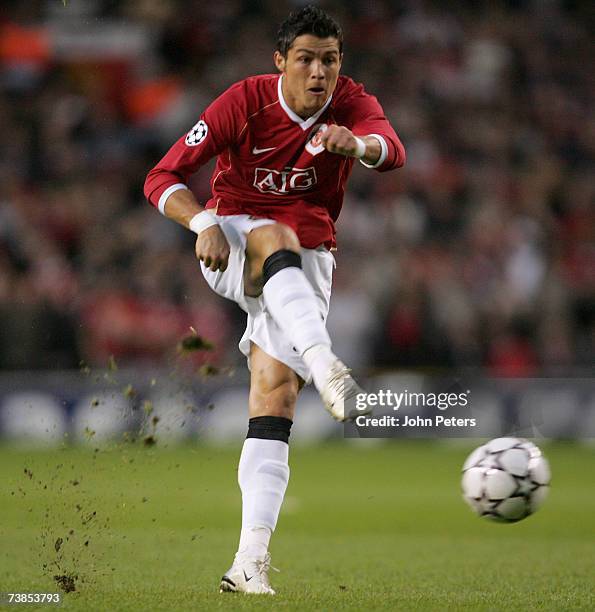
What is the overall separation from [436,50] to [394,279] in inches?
174

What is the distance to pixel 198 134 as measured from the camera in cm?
483

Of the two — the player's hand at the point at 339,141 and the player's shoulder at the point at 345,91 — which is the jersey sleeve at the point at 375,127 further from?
the player's hand at the point at 339,141

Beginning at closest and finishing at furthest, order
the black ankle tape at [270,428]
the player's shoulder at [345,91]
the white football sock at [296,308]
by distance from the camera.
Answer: the white football sock at [296,308] < the black ankle tape at [270,428] < the player's shoulder at [345,91]

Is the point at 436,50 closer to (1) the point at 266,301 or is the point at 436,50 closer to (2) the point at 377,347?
(2) the point at 377,347

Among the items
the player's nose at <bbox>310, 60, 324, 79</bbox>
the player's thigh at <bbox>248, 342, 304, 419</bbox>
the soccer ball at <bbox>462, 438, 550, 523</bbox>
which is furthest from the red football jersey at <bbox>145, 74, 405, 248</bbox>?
the soccer ball at <bbox>462, 438, 550, 523</bbox>

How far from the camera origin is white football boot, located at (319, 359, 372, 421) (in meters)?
4.05


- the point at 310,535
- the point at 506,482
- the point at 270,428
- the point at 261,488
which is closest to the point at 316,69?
the point at 270,428

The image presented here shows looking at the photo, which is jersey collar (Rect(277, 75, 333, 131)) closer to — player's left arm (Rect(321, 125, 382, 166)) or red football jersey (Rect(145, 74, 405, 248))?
red football jersey (Rect(145, 74, 405, 248))

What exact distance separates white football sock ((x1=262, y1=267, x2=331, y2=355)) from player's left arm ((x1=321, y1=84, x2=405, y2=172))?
52 centimetres

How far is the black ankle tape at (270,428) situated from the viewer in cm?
477

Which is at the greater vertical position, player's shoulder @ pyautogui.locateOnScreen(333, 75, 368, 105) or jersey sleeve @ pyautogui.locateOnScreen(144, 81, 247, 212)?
player's shoulder @ pyautogui.locateOnScreen(333, 75, 368, 105)

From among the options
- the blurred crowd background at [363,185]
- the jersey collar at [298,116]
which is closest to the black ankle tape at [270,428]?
the jersey collar at [298,116]

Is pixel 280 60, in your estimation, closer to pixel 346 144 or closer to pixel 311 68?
pixel 311 68

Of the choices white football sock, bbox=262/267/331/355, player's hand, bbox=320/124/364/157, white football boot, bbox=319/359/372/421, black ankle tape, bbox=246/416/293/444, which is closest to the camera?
white football boot, bbox=319/359/372/421
